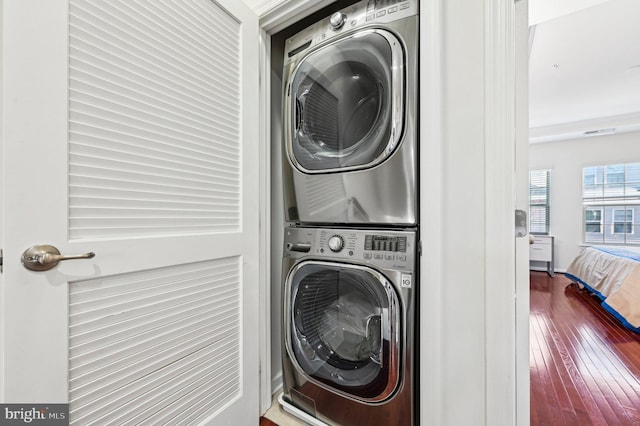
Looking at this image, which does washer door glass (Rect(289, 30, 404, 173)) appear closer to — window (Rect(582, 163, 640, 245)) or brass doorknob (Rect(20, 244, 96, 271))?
brass doorknob (Rect(20, 244, 96, 271))

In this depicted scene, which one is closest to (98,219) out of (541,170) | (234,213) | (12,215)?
(12,215)

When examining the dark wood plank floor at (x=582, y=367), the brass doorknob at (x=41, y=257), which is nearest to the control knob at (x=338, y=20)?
the brass doorknob at (x=41, y=257)

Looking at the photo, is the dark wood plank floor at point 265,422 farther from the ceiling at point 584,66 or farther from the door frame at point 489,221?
the ceiling at point 584,66

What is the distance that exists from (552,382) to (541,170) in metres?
4.71

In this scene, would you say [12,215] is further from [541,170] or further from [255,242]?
[541,170]

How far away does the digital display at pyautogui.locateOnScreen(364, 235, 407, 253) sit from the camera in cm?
100

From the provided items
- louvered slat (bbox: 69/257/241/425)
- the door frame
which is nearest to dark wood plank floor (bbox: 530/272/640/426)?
the door frame

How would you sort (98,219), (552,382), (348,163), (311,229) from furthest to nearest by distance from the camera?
1. (552,382)
2. (311,229)
3. (348,163)
4. (98,219)

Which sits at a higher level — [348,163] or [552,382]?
[348,163]

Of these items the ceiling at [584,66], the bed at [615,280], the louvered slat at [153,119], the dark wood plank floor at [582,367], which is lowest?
the dark wood plank floor at [582,367]

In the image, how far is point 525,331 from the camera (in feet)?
3.34

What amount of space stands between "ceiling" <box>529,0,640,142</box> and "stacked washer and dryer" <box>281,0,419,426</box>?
1.44 meters

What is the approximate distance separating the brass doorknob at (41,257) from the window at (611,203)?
6615 millimetres

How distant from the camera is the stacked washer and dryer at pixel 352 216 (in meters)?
0.99
